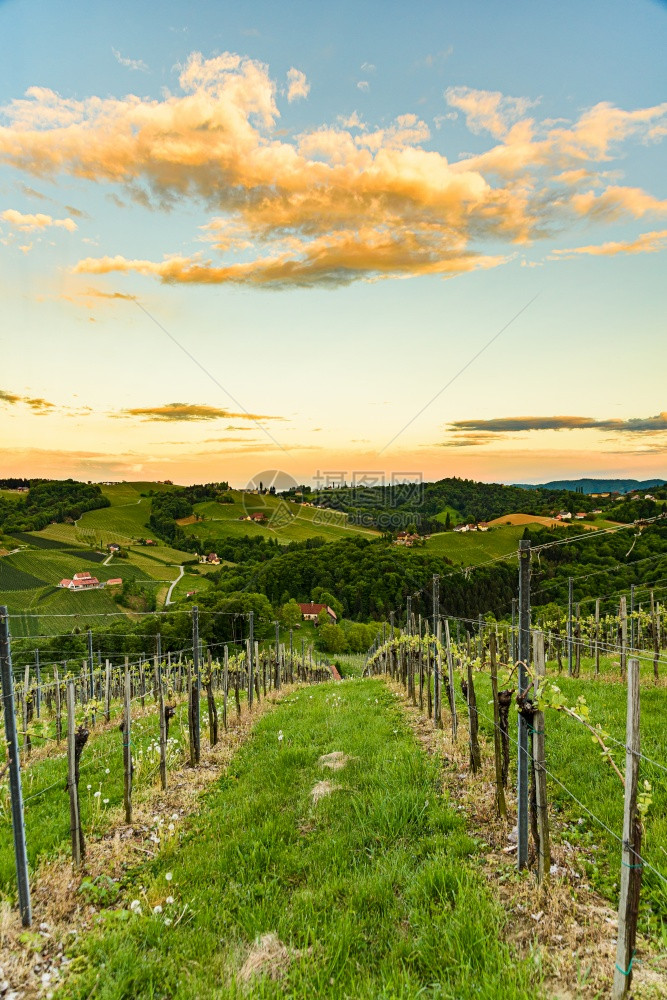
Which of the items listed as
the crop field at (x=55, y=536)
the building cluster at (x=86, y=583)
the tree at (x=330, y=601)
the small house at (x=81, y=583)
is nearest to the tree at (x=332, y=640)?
the tree at (x=330, y=601)

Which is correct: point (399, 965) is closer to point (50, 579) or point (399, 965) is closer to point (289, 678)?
point (289, 678)

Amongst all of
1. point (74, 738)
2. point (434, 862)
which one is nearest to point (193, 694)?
point (74, 738)

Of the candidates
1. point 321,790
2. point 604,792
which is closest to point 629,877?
point 604,792

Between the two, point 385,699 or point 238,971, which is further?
point 385,699

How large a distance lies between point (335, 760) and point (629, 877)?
5652mm

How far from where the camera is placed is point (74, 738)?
231 inches

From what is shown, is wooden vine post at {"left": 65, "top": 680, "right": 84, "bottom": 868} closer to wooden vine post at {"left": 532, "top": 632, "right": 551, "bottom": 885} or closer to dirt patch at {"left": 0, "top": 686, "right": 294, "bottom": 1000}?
dirt patch at {"left": 0, "top": 686, "right": 294, "bottom": 1000}

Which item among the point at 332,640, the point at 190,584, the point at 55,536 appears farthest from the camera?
the point at 55,536

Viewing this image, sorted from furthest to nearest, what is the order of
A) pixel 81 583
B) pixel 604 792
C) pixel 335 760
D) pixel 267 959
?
pixel 81 583 → pixel 335 760 → pixel 604 792 → pixel 267 959

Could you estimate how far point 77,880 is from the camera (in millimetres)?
5086

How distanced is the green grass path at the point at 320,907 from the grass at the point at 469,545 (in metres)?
59.6

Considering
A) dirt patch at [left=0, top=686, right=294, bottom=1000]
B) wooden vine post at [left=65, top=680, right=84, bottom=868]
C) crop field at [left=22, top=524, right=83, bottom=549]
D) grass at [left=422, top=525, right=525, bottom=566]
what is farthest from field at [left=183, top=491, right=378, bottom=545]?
wooden vine post at [left=65, top=680, right=84, bottom=868]

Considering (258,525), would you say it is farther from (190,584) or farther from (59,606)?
(59,606)

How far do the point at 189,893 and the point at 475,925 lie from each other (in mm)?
2652
